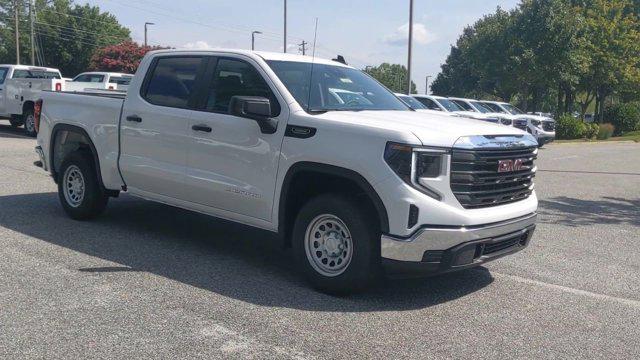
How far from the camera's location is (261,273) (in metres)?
5.86

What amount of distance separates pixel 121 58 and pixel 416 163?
47852mm

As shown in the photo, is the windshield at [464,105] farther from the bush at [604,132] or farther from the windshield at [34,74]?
the bush at [604,132]

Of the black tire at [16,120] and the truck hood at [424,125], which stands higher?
the truck hood at [424,125]

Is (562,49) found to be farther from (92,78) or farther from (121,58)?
(121,58)

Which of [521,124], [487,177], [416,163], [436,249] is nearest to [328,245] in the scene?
[436,249]

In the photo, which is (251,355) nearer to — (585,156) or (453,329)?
(453,329)

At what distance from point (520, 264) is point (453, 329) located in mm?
2254

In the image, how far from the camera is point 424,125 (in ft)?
17.0

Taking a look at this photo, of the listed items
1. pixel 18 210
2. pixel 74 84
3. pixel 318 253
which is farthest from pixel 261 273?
pixel 74 84

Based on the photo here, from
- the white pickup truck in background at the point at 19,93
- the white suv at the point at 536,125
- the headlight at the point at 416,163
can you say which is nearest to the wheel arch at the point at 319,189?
the headlight at the point at 416,163

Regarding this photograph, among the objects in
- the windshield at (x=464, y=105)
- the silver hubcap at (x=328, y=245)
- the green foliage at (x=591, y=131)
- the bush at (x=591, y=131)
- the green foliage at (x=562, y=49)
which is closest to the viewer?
the silver hubcap at (x=328, y=245)

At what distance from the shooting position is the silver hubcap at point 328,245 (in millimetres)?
5176

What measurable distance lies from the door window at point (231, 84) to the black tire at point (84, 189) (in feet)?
6.93

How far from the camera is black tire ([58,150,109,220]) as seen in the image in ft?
24.4
